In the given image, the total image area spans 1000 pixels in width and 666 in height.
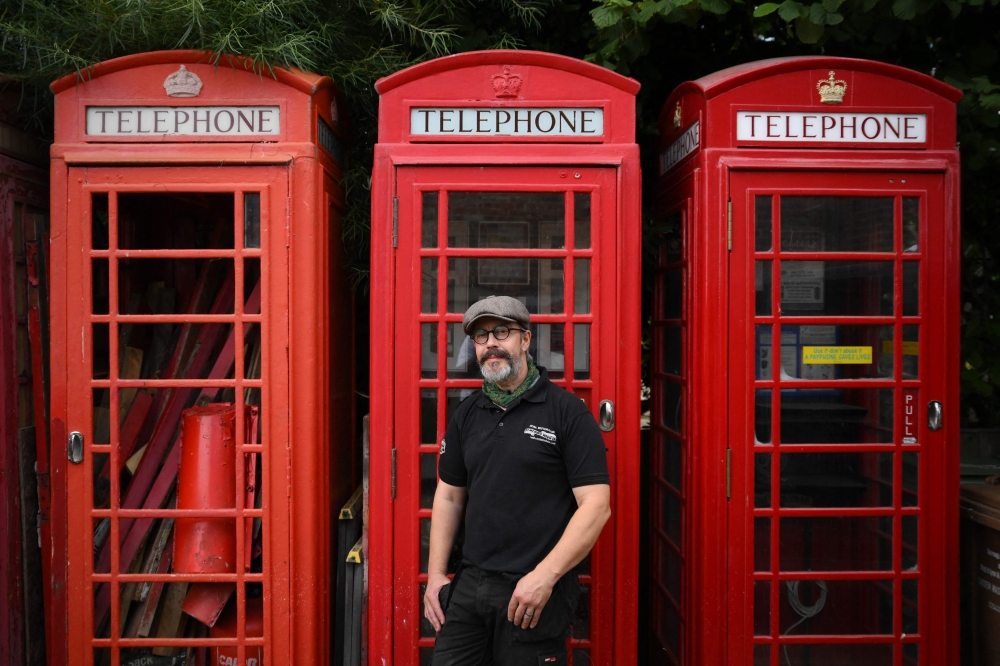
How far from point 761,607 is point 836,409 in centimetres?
93

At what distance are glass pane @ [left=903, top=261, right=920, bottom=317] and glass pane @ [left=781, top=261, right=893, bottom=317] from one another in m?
0.06

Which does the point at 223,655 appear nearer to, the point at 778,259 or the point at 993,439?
the point at 778,259

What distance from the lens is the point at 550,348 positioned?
9.52ft

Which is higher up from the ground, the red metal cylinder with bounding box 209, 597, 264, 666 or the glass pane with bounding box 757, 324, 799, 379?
the glass pane with bounding box 757, 324, 799, 379

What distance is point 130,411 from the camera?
130 inches

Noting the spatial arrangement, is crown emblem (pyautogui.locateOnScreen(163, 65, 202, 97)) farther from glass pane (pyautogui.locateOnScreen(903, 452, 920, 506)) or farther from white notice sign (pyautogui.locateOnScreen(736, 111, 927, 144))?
glass pane (pyautogui.locateOnScreen(903, 452, 920, 506))

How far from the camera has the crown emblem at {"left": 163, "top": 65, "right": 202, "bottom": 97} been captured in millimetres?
2875

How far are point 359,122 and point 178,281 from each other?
137 centimetres

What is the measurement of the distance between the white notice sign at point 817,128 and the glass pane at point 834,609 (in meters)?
1.94

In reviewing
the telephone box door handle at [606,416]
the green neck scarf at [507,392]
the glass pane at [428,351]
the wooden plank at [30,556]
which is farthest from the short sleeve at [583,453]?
the wooden plank at [30,556]

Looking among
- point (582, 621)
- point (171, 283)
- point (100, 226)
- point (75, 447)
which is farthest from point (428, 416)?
point (100, 226)

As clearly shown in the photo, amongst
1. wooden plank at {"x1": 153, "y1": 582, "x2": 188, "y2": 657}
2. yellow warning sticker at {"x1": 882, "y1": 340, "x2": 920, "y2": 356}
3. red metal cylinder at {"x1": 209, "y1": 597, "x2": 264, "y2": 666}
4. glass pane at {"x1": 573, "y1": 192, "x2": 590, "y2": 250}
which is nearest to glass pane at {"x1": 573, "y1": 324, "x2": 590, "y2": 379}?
glass pane at {"x1": 573, "y1": 192, "x2": 590, "y2": 250}

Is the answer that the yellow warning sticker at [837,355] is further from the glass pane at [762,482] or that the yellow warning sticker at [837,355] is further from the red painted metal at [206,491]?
the red painted metal at [206,491]

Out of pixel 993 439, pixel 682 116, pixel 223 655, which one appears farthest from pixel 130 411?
pixel 993 439
